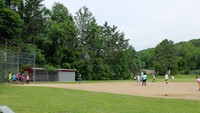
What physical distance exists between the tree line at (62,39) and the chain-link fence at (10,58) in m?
11.3

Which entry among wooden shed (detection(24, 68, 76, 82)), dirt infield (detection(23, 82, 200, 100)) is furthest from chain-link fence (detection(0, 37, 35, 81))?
wooden shed (detection(24, 68, 76, 82))

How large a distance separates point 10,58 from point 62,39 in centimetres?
3443

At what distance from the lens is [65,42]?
79750 mm

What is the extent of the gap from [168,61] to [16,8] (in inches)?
2802

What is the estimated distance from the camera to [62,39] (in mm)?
75938

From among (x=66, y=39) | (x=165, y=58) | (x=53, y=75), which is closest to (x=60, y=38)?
(x=66, y=39)

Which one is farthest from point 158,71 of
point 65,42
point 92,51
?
point 65,42

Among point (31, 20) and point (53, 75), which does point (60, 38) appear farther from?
point (53, 75)

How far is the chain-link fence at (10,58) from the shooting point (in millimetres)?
38094

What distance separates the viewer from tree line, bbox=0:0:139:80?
6775 centimetres

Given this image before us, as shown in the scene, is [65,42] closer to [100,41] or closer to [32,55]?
[100,41]

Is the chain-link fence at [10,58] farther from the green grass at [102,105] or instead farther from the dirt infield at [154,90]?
the green grass at [102,105]

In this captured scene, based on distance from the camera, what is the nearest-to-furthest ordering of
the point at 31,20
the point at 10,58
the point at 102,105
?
the point at 102,105 → the point at 10,58 → the point at 31,20

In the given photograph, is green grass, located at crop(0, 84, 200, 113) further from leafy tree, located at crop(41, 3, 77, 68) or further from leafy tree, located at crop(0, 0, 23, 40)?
leafy tree, located at crop(41, 3, 77, 68)
